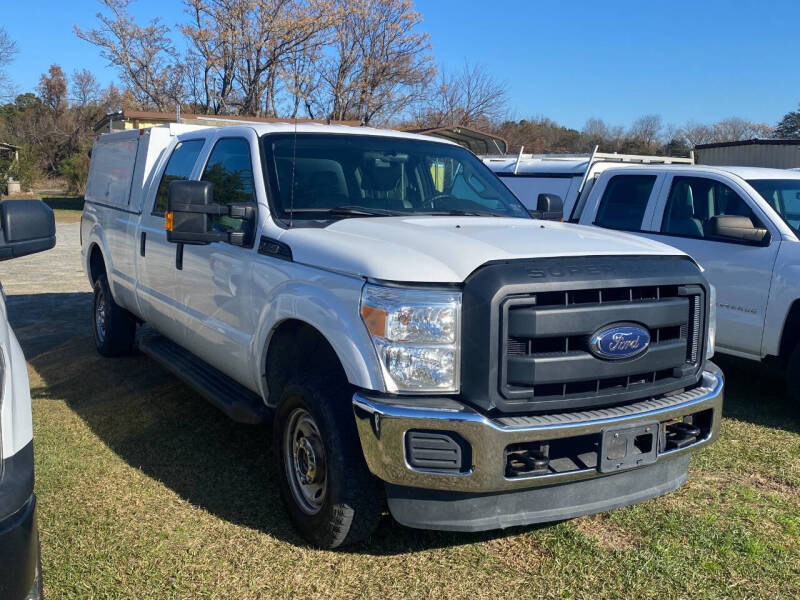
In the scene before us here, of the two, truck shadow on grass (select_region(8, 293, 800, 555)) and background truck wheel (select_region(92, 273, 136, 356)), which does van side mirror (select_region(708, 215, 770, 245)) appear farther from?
background truck wheel (select_region(92, 273, 136, 356))

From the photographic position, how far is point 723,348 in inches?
245

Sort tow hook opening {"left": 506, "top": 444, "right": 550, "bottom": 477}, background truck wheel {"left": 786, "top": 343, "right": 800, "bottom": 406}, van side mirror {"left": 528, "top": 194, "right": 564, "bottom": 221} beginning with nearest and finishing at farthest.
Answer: tow hook opening {"left": 506, "top": 444, "right": 550, "bottom": 477}, van side mirror {"left": 528, "top": 194, "right": 564, "bottom": 221}, background truck wheel {"left": 786, "top": 343, "right": 800, "bottom": 406}

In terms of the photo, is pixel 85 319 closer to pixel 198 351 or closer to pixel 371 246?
pixel 198 351

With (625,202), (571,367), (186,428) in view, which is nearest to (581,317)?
(571,367)

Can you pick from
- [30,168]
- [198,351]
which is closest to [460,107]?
[30,168]

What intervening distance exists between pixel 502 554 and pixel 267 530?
1.18 meters

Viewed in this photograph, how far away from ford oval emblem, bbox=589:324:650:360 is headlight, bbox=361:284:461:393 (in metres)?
0.60

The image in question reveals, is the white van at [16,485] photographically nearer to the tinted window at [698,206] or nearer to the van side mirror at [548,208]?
the van side mirror at [548,208]

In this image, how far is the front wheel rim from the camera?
141 inches

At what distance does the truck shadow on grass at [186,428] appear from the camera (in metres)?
3.98

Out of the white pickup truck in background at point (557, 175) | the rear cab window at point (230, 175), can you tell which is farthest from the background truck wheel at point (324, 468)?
the white pickup truck in background at point (557, 175)

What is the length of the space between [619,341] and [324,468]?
57.0 inches

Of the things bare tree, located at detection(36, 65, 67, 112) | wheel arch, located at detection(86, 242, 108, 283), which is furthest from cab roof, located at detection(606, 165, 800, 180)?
bare tree, located at detection(36, 65, 67, 112)

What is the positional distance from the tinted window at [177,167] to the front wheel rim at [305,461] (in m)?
2.37
